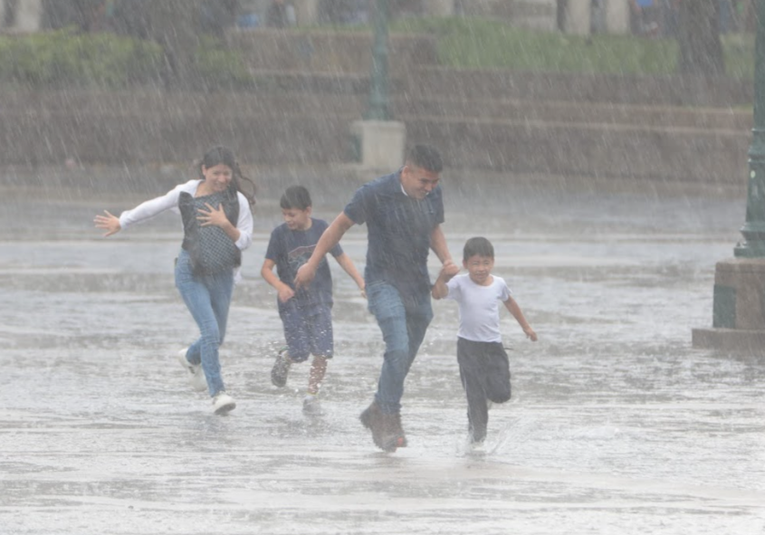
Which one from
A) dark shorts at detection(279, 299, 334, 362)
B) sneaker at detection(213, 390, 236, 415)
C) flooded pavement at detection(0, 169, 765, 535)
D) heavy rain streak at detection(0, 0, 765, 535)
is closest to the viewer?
flooded pavement at detection(0, 169, 765, 535)

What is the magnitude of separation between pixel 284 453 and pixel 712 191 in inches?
819

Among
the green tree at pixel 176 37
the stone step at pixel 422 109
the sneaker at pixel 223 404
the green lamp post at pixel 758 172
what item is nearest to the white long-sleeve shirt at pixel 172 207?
the sneaker at pixel 223 404

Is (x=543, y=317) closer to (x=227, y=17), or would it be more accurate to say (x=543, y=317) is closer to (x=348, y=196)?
(x=348, y=196)

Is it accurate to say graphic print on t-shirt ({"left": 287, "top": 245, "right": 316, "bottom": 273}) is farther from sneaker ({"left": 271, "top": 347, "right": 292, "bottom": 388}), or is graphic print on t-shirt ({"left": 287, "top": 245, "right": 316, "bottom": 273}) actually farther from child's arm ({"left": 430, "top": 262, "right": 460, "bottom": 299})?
child's arm ({"left": 430, "top": 262, "right": 460, "bottom": 299})

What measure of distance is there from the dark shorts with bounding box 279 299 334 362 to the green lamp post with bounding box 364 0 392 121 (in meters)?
20.2

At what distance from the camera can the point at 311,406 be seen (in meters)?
11.1

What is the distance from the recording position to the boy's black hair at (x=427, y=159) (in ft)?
31.3

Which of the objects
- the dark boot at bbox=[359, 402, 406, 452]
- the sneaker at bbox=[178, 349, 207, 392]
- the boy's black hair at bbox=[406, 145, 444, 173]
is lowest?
the sneaker at bbox=[178, 349, 207, 392]

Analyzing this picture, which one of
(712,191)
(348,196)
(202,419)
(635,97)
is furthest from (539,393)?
(635,97)

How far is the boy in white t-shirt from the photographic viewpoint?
32.0 feet

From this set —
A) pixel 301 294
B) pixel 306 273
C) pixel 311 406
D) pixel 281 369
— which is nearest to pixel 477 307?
pixel 306 273

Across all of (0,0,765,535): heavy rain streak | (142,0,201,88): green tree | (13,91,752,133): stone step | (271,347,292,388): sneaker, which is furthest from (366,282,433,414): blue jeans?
(142,0,201,88): green tree

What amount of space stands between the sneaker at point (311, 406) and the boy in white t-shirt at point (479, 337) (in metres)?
1.36

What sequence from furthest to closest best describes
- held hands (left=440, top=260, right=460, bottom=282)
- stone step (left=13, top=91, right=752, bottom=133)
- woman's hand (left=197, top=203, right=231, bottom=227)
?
stone step (left=13, top=91, right=752, bottom=133) → woman's hand (left=197, top=203, right=231, bottom=227) → held hands (left=440, top=260, right=460, bottom=282)
